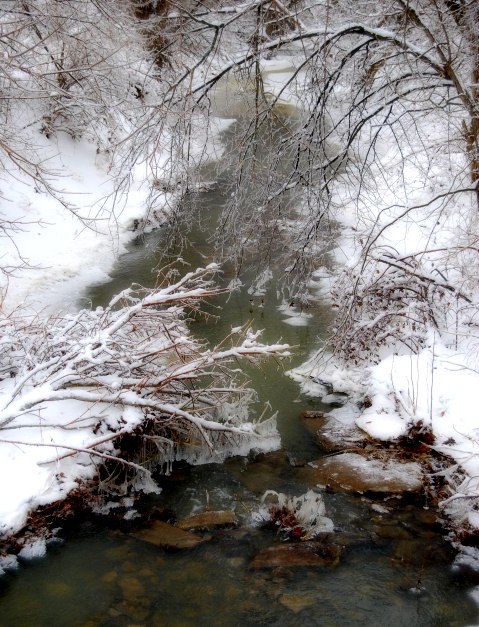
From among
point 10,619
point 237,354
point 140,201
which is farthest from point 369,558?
point 140,201

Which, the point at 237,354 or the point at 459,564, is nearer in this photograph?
the point at 459,564

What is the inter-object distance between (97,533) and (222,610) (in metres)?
1.34

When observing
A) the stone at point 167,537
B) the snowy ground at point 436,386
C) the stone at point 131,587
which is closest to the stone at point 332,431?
the snowy ground at point 436,386

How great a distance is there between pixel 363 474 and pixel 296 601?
1652 millimetres

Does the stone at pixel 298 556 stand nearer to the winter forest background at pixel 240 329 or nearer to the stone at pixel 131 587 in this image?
the stone at pixel 131 587

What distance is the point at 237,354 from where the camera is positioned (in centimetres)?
522

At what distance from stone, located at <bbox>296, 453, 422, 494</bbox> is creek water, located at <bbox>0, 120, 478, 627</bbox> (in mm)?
138

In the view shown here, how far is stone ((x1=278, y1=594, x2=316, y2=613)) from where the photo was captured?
3838 mm

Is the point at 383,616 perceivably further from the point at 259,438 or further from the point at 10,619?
the point at 10,619

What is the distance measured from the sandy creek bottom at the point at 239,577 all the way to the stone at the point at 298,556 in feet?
0.17

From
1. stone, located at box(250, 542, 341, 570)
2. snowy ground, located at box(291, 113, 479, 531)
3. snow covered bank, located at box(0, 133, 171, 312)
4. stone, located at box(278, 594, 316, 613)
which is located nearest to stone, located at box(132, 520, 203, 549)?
stone, located at box(250, 542, 341, 570)

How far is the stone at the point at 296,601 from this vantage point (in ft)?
12.6

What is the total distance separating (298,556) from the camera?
4.25 m

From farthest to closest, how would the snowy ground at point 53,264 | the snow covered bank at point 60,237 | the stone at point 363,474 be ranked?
1. the snow covered bank at point 60,237
2. the stone at point 363,474
3. the snowy ground at point 53,264
